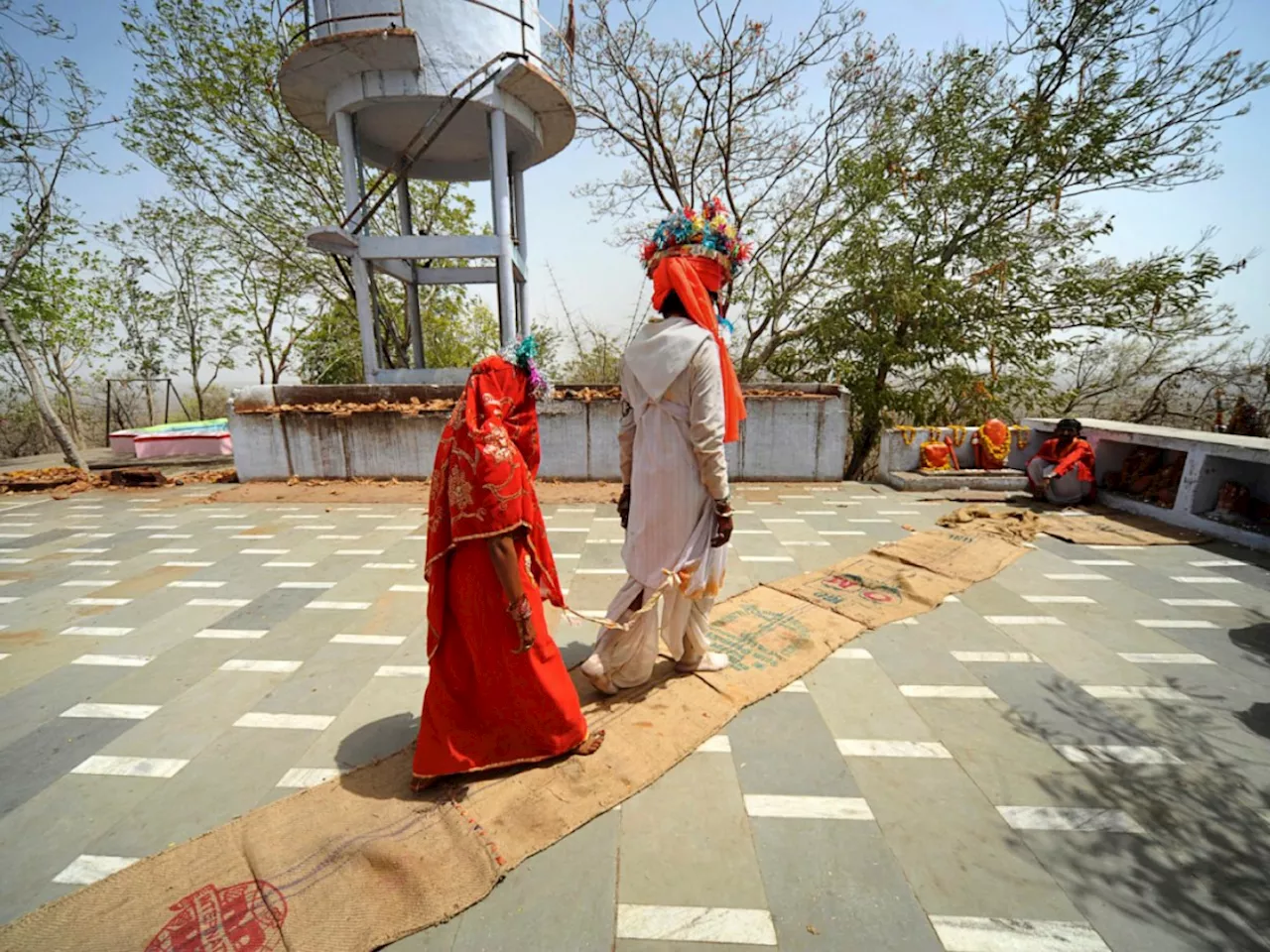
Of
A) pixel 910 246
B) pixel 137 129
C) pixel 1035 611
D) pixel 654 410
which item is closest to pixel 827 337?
pixel 910 246

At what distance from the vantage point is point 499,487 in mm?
1854

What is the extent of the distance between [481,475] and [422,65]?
10.2 meters

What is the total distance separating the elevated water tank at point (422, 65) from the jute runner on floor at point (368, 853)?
10340mm

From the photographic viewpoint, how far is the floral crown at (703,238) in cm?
244

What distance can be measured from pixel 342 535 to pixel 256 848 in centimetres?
438

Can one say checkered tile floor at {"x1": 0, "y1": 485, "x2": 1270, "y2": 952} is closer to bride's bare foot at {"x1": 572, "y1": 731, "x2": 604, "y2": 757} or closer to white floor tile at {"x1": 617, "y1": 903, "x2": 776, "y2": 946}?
white floor tile at {"x1": 617, "y1": 903, "x2": 776, "y2": 946}

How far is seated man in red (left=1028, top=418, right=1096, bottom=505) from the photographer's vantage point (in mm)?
6578

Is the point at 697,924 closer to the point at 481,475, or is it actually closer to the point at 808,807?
the point at 808,807

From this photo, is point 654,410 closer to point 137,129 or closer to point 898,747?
point 898,747

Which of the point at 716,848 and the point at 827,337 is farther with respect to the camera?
the point at 827,337

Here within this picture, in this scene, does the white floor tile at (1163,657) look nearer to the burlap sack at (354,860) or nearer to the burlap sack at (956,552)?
the burlap sack at (956,552)

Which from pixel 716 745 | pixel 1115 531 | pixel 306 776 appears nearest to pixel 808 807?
pixel 716 745

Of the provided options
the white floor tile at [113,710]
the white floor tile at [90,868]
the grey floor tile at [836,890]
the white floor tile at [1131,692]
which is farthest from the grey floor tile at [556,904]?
the white floor tile at [1131,692]

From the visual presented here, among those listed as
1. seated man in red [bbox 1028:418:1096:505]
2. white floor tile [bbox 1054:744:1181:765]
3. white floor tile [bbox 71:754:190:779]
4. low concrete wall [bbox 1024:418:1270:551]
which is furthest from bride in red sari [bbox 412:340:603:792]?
seated man in red [bbox 1028:418:1096:505]
